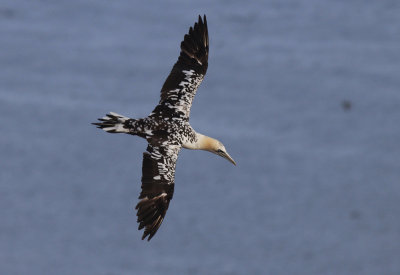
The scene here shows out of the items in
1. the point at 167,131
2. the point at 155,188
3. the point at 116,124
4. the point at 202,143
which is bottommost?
the point at 155,188

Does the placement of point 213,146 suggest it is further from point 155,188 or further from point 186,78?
point 155,188

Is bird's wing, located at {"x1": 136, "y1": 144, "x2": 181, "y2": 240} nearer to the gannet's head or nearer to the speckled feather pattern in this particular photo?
the speckled feather pattern

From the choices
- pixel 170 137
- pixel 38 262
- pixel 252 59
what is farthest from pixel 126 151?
pixel 170 137

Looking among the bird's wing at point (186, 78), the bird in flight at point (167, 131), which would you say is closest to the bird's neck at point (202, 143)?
the bird in flight at point (167, 131)

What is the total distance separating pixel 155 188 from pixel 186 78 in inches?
142

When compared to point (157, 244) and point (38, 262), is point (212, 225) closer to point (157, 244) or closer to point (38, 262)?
point (157, 244)

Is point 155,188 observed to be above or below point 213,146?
below

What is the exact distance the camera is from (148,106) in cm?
4731

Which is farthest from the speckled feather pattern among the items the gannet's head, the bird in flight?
the gannet's head

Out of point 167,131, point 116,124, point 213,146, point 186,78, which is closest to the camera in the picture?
point 116,124

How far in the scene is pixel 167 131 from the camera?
20.5 m

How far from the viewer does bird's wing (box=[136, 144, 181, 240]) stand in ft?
63.8

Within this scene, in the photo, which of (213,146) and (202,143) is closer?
(202,143)

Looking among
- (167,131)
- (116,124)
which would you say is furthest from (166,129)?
(116,124)
